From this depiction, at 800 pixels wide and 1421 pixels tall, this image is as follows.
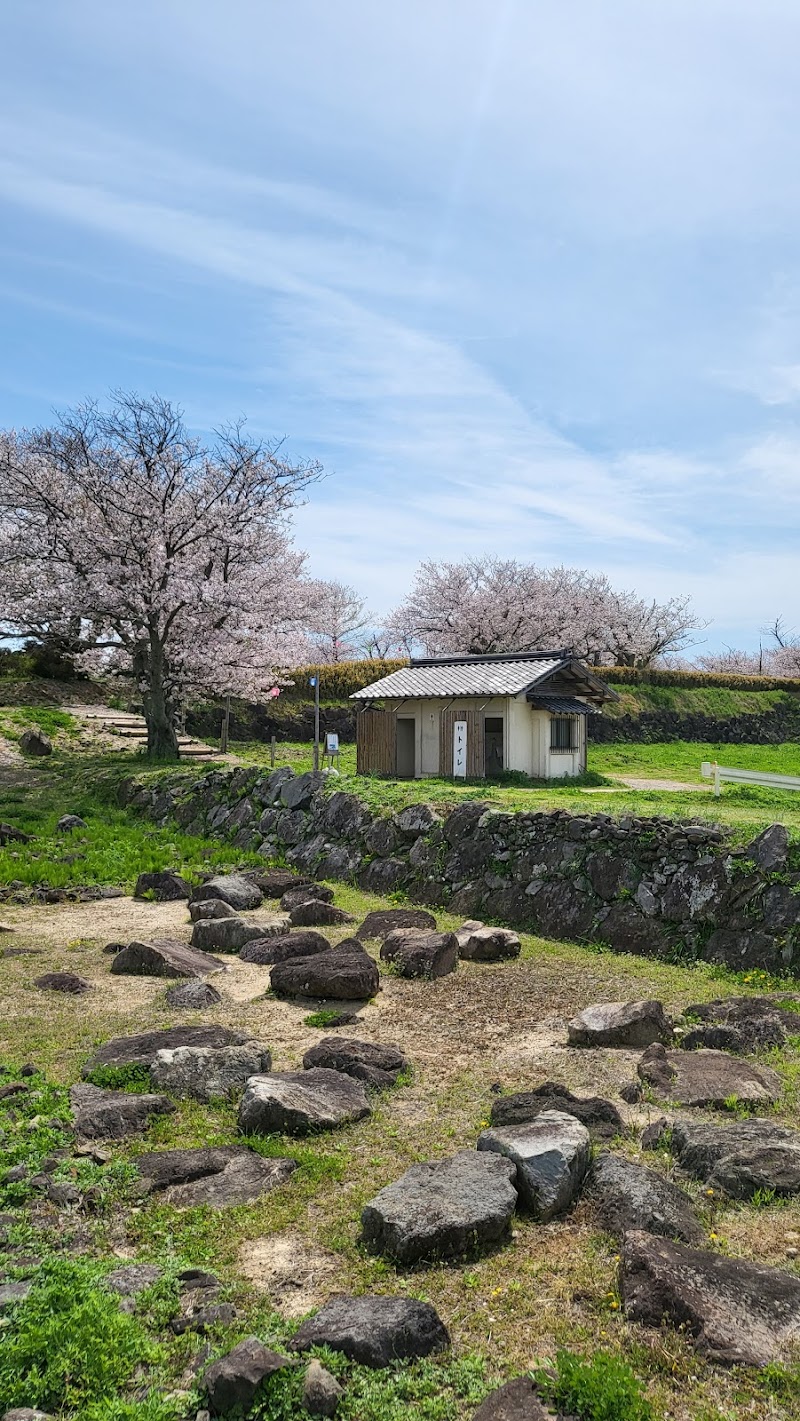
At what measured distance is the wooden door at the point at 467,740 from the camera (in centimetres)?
2431

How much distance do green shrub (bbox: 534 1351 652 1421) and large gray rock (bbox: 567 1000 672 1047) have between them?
4.06 meters

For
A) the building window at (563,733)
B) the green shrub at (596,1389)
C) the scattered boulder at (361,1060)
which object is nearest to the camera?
the green shrub at (596,1389)

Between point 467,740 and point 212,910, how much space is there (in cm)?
1309

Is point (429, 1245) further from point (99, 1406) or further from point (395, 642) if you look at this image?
point (395, 642)

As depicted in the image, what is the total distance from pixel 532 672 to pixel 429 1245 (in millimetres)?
21334

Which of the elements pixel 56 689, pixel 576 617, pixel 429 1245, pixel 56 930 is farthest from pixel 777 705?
pixel 429 1245

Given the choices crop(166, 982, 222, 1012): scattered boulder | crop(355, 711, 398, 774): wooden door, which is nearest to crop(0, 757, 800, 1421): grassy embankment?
crop(166, 982, 222, 1012): scattered boulder

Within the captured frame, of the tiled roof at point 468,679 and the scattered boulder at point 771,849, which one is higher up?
the tiled roof at point 468,679

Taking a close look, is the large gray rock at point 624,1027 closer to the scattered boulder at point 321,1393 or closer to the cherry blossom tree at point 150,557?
the scattered boulder at point 321,1393

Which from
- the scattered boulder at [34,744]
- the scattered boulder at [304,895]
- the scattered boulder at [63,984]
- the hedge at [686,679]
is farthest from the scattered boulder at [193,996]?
the hedge at [686,679]

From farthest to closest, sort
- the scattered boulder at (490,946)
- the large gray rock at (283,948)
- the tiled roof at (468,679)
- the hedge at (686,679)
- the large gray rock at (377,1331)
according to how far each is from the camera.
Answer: the hedge at (686,679), the tiled roof at (468,679), the scattered boulder at (490,946), the large gray rock at (283,948), the large gray rock at (377,1331)

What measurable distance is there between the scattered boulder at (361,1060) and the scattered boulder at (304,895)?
5599 millimetres

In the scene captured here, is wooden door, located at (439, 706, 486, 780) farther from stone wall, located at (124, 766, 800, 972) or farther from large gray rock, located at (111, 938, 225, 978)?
large gray rock, located at (111, 938, 225, 978)

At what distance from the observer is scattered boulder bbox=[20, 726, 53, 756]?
25922 mm
